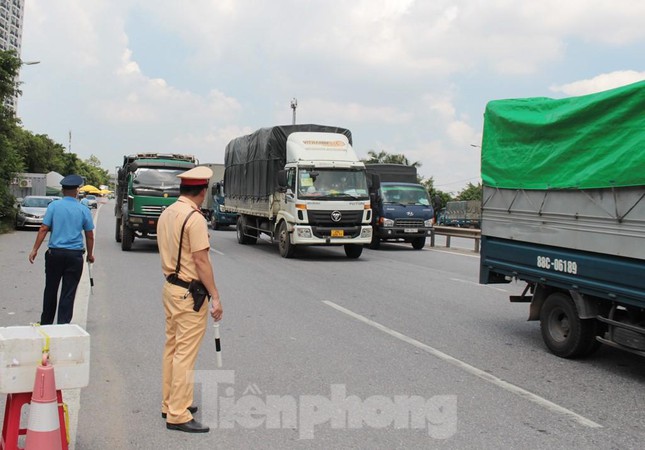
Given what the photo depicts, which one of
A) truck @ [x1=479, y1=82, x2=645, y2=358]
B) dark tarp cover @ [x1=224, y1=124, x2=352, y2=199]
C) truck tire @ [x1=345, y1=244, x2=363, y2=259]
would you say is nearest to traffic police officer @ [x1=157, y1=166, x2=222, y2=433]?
truck @ [x1=479, y1=82, x2=645, y2=358]

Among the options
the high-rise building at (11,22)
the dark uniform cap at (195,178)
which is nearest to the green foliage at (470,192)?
the dark uniform cap at (195,178)

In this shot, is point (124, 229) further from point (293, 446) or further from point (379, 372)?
point (293, 446)

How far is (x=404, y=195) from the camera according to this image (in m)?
22.2

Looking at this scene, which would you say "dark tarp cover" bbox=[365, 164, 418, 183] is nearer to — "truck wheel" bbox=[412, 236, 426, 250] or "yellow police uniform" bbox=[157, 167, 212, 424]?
"truck wheel" bbox=[412, 236, 426, 250]

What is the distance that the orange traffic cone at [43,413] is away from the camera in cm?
368

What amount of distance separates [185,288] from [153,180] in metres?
15.0

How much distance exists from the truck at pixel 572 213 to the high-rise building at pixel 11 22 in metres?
137

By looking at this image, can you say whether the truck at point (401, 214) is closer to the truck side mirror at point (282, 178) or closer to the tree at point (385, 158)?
the truck side mirror at point (282, 178)

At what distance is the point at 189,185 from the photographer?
4.65 meters

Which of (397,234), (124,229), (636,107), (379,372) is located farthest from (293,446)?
(397,234)

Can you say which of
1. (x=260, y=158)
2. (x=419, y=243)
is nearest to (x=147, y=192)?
(x=260, y=158)

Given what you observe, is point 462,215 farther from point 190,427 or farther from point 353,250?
point 190,427

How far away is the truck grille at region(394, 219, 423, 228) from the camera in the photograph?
70.0ft

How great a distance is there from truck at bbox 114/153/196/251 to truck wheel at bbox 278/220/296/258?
3228 mm
